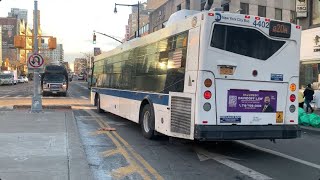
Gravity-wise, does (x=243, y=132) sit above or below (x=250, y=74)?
below

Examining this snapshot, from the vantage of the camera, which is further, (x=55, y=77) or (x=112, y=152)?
(x=55, y=77)

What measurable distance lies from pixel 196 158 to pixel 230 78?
1851 mm

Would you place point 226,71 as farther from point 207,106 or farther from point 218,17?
point 218,17

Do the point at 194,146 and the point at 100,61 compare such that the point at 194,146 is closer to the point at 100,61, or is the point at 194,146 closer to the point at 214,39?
the point at 214,39

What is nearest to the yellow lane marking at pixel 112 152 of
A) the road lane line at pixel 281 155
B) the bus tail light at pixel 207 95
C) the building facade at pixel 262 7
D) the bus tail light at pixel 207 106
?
the bus tail light at pixel 207 106

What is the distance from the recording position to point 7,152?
9141 millimetres

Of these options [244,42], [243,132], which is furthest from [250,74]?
[243,132]

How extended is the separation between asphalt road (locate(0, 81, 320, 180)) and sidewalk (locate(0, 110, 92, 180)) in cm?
37

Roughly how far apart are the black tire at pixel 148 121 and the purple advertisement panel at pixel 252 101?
110 inches

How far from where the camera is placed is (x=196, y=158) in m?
9.69

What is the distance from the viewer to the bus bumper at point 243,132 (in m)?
9.23

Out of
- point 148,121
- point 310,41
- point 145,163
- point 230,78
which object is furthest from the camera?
point 310,41

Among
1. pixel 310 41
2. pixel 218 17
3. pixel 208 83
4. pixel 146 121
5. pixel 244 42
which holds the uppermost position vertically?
pixel 310 41

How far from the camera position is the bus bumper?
30.3 ft
